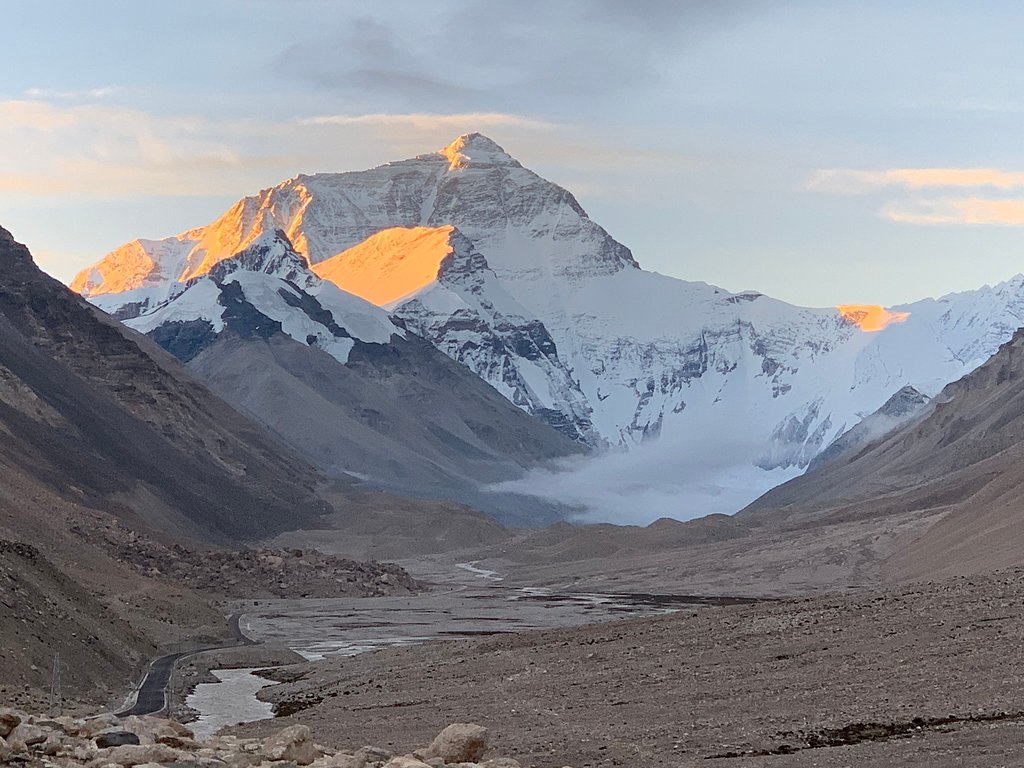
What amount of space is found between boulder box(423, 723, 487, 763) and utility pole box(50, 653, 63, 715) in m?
17.8

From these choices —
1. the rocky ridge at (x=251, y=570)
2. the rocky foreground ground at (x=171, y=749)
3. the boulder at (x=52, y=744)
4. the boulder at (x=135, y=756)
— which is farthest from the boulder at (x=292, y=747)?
the rocky ridge at (x=251, y=570)

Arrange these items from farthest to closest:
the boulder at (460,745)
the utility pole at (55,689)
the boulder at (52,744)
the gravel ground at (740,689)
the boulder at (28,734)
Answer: the utility pole at (55,689) → the gravel ground at (740,689) → the boulder at (460,745) → the boulder at (28,734) → the boulder at (52,744)

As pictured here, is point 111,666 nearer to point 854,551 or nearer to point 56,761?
point 56,761

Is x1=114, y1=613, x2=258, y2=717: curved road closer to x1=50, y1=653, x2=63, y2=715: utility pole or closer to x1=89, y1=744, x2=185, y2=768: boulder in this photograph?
x1=50, y1=653, x2=63, y2=715: utility pole

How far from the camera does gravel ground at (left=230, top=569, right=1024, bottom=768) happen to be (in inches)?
1426

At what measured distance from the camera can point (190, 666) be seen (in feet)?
229

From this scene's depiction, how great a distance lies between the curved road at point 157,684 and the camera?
52844mm

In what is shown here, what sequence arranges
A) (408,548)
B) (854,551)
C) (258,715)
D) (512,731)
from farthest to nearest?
1. (408,548)
2. (854,551)
3. (258,715)
4. (512,731)

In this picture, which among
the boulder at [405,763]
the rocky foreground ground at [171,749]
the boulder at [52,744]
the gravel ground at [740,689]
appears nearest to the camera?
the rocky foreground ground at [171,749]

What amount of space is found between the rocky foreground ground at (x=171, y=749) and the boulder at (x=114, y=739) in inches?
0.6

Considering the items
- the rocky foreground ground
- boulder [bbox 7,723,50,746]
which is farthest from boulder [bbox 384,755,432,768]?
boulder [bbox 7,723,50,746]

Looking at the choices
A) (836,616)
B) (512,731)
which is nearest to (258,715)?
(512,731)

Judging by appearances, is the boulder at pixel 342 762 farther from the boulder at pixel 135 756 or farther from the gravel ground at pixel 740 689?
the gravel ground at pixel 740 689

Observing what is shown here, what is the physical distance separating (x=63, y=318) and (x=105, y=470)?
49.0 meters
